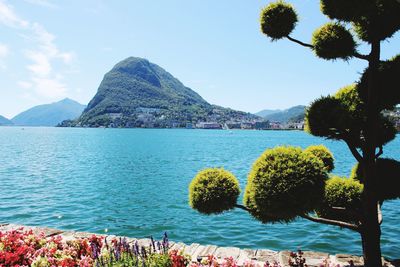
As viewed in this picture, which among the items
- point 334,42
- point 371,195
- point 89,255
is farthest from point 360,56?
point 89,255

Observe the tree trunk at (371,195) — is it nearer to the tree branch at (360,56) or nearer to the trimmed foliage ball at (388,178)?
the tree branch at (360,56)

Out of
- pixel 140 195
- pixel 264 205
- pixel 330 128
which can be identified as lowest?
pixel 140 195

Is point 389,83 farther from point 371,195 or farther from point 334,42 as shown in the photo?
point 371,195

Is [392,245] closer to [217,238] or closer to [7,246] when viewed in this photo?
[217,238]

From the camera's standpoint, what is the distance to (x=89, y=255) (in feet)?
30.3

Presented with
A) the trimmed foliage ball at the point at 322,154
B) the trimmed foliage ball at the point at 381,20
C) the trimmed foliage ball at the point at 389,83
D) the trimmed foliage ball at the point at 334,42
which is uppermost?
the trimmed foliage ball at the point at 381,20

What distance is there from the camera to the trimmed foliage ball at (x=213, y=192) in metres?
7.61

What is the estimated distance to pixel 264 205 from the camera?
20.5 feet

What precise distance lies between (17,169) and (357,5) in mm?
48847

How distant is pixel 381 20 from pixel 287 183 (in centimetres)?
442

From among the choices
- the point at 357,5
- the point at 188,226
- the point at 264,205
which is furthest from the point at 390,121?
the point at 188,226

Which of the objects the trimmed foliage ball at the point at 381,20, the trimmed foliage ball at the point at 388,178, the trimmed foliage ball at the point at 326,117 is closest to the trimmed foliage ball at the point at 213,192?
the trimmed foliage ball at the point at 326,117

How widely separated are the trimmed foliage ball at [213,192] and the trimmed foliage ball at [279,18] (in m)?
4.03

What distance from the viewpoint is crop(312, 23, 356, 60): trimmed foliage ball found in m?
7.34
